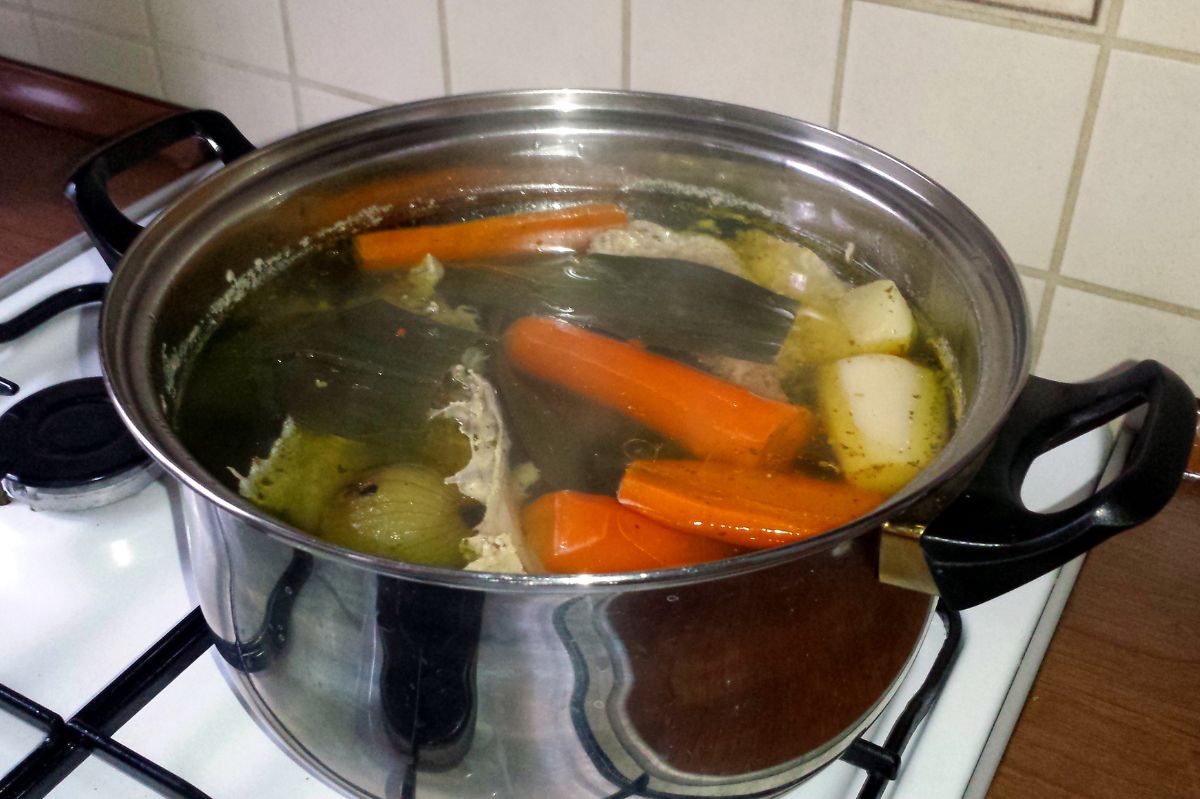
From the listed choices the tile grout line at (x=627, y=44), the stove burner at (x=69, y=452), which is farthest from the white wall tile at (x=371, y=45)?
the stove burner at (x=69, y=452)

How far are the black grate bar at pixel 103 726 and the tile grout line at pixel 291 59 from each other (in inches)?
23.9

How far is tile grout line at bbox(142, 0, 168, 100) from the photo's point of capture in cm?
115

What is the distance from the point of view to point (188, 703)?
0.65 metres

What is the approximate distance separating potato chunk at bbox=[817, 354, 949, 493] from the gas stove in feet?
0.44

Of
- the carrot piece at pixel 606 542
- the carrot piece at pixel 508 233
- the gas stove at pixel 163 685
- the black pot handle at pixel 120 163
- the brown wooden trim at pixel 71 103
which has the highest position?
the black pot handle at pixel 120 163

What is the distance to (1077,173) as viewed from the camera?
0.76 metres

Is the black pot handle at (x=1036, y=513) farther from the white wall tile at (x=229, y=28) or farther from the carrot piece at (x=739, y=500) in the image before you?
the white wall tile at (x=229, y=28)

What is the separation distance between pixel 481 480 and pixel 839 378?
236 millimetres

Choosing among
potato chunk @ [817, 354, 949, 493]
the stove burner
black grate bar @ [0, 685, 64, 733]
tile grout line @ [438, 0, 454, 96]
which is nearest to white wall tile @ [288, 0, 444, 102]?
A: tile grout line @ [438, 0, 454, 96]

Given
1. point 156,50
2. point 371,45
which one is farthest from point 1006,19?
point 156,50

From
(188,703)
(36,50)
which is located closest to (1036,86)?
(188,703)

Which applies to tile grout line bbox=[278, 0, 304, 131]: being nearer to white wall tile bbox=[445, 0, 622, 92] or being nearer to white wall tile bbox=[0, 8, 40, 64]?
white wall tile bbox=[445, 0, 622, 92]

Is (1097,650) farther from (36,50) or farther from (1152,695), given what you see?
(36,50)

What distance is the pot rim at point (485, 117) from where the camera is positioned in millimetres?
402
